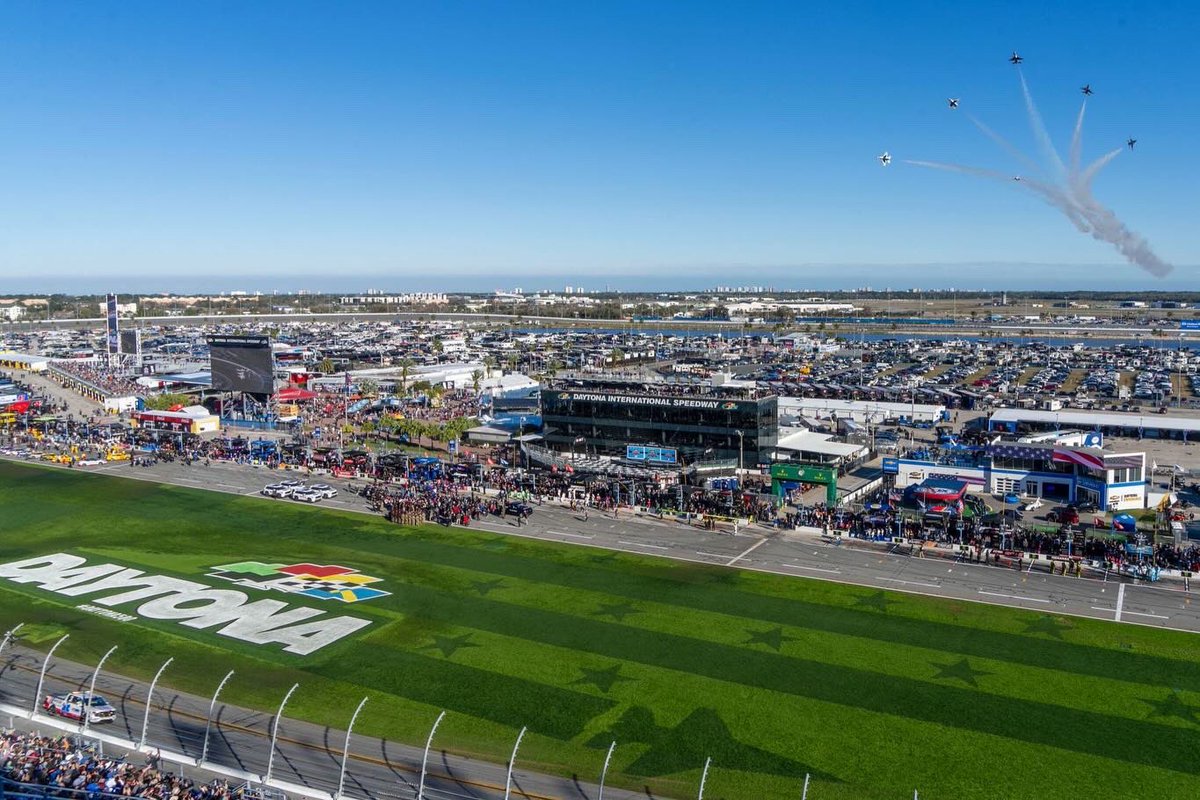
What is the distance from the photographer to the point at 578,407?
70625 mm

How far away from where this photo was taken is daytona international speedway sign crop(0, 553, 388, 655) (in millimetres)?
35188

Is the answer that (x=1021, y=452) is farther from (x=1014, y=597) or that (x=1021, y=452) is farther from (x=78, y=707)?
(x=78, y=707)

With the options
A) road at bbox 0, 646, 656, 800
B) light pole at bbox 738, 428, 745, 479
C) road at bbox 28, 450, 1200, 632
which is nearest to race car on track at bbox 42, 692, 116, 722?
road at bbox 0, 646, 656, 800

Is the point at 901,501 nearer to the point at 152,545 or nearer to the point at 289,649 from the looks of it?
the point at 289,649

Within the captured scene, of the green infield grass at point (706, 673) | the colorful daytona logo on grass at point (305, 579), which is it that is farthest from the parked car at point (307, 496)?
the colorful daytona logo on grass at point (305, 579)

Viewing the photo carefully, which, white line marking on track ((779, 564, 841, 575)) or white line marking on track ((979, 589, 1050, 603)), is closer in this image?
white line marking on track ((979, 589, 1050, 603))

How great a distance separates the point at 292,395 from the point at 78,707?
77351mm

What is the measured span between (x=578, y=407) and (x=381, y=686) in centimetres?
4190

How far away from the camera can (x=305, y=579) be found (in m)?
41.4

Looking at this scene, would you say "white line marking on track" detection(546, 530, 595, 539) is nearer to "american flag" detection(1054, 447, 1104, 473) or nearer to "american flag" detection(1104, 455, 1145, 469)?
"american flag" detection(1054, 447, 1104, 473)

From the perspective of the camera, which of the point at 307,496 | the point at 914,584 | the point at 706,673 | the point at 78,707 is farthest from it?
the point at 307,496

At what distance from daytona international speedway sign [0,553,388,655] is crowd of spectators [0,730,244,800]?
10083 mm

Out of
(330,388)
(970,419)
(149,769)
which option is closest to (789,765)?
(149,769)

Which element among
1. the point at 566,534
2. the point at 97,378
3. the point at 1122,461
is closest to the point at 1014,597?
the point at 1122,461
